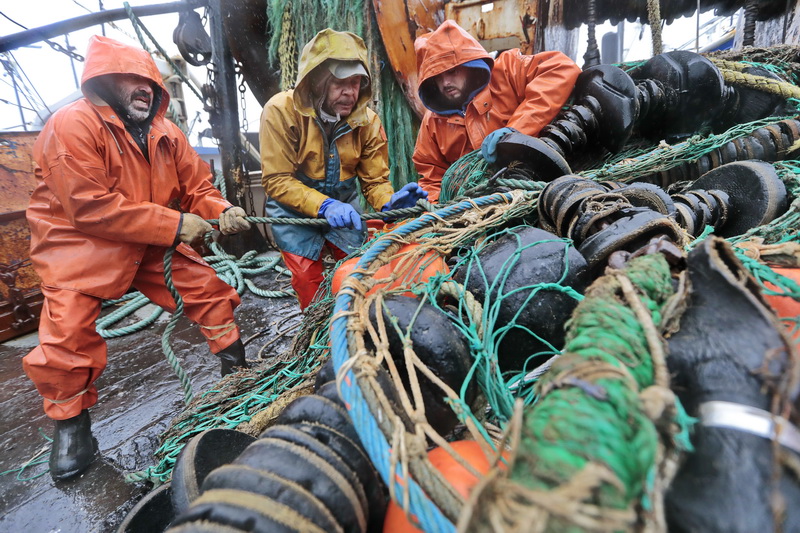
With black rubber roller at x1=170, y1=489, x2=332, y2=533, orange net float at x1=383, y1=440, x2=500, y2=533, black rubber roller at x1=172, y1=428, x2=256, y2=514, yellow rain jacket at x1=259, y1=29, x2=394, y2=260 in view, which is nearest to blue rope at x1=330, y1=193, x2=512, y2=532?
orange net float at x1=383, y1=440, x2=500, y2=533

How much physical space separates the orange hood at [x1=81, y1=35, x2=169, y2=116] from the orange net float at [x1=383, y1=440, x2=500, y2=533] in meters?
2.92

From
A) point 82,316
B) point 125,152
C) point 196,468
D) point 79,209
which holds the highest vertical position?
point 125,152

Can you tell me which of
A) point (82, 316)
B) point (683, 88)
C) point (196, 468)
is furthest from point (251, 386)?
point (683, 88)

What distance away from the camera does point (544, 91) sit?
10.4 ft

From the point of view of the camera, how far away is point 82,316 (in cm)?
230

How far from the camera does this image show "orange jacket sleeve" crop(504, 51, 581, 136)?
310 cm

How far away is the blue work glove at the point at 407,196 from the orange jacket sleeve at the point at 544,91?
3.01 ft

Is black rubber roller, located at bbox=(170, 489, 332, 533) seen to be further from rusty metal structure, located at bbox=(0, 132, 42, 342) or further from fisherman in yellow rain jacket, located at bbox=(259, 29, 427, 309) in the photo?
rusty metal structure, located at bbox=(0, 132, 42, 342)

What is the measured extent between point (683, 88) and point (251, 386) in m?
3.79

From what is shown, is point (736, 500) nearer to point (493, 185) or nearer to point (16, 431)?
point (493, 185)

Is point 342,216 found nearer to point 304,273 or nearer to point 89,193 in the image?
point 304,273

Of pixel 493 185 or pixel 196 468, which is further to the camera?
pixel 493 185

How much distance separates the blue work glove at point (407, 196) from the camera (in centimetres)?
317

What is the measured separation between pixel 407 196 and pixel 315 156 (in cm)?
85
